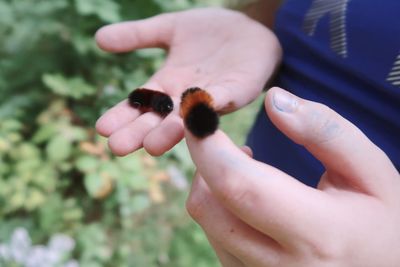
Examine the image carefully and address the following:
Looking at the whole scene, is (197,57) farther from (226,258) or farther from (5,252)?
(5,252)

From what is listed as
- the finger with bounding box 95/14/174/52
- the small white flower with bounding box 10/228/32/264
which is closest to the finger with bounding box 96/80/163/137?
the finger with bounding box 95/14/174/52

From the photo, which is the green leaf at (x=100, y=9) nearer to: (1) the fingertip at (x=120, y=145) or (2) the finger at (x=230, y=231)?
(1) the fingertip at (x=120, y=145)

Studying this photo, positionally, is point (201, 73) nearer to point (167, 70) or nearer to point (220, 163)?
point (167, 70)

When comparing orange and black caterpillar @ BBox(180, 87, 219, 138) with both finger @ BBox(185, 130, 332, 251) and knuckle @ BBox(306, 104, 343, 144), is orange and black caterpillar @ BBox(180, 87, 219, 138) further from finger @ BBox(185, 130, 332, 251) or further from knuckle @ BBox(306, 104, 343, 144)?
knuckle @ BBox(306, 104, 343, 144)

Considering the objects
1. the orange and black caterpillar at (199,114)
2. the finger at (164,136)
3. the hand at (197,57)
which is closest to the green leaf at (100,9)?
the hand at (197,57)

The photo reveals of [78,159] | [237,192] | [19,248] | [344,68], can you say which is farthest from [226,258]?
[78,159]
